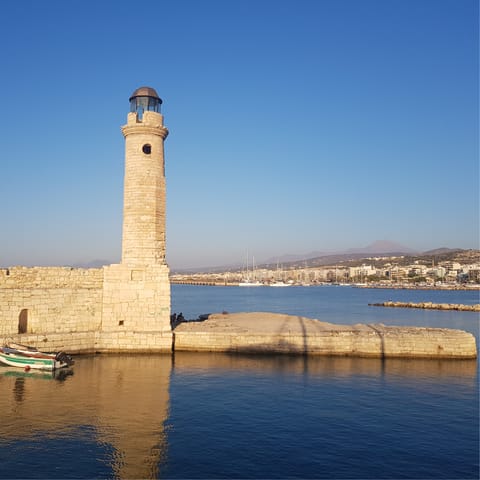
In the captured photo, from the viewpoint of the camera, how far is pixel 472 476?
880 cm

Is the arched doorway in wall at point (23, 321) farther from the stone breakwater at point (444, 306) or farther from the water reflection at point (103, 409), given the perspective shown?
the stone breakwater at point (444, 306)

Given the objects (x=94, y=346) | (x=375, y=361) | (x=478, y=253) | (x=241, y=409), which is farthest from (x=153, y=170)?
(x=478, y=253)

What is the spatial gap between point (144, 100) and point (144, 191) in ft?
15.8

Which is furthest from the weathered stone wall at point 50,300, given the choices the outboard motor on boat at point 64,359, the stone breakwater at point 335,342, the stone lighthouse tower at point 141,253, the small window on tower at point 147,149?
the small window on tower at point 147,149

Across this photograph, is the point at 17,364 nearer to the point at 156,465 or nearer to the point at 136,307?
the point at 136,307

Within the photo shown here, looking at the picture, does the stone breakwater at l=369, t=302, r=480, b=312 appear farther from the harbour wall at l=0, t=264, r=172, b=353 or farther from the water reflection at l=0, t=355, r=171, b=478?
the water reflection at l=0, t=355, r=171, b=478

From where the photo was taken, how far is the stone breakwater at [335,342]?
1895 centimetres

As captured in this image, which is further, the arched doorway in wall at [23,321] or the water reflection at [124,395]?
the arched doorway in wall at [23,321]

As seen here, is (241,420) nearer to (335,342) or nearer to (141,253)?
(335,342)

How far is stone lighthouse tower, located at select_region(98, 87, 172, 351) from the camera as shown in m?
19.2

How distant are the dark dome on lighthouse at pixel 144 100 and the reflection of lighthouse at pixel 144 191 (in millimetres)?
495

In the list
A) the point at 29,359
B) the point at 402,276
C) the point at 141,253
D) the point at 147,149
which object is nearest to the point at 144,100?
the point at 147,149

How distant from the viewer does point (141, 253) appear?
19.7m

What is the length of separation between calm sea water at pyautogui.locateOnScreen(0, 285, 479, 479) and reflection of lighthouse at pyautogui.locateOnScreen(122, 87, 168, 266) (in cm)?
503
